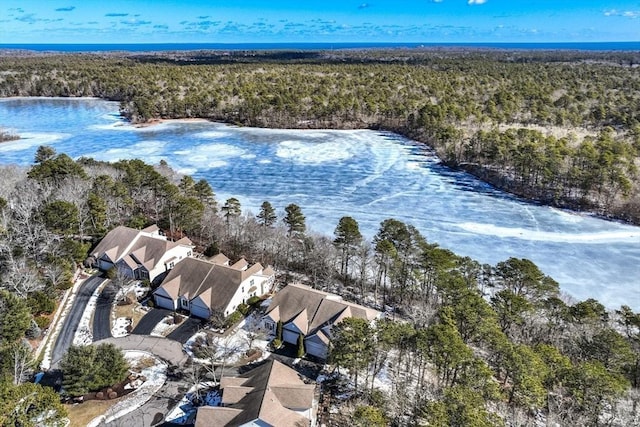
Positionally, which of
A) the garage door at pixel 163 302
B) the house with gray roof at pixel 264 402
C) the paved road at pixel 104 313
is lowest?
the paved road at pixel 104 313

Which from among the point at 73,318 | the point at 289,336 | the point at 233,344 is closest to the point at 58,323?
the point at 73,318

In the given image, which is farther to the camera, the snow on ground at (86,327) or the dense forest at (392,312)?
the snow on ground at (86,327)

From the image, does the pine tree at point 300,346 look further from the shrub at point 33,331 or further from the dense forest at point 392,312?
the shrub at point 33,331

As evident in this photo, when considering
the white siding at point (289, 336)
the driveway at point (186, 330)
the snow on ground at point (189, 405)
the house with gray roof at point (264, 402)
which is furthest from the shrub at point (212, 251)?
the house with gray roof at point (264, 402)

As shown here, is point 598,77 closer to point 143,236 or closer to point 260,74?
point 260,74

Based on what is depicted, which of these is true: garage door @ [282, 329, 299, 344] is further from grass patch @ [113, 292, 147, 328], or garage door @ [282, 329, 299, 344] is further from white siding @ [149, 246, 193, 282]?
white siding @ [149, 246, 193, 282]

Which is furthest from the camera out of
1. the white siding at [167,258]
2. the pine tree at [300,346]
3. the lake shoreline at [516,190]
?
the lake shoreline at [516,190]

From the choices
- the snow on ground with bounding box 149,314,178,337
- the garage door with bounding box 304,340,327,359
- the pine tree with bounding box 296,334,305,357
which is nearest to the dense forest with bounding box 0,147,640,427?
the garage door with bounding box 304,340,327,359

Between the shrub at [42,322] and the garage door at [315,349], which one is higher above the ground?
the shrub at [42,322]
